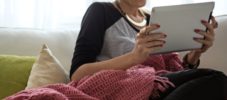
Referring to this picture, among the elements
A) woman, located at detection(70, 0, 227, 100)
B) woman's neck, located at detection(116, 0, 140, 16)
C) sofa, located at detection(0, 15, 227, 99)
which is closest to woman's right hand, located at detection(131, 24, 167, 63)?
woman, located at detection(70, 0, 227, 100)

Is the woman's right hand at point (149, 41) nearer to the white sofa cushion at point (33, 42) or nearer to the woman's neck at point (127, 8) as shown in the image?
the woman's neck at point (127, 8)

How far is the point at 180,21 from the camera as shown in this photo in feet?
3.55

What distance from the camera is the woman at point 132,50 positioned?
3.24ft

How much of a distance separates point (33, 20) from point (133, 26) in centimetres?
61

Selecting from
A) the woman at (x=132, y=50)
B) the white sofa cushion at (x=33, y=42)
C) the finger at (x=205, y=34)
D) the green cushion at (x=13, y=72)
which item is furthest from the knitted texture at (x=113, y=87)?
the white sofa cushion at (x=33, y=42)

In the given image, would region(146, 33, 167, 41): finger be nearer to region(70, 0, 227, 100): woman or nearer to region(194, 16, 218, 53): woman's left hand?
region(70, 0, 227, 100): woman

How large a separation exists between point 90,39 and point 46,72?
0.22 m

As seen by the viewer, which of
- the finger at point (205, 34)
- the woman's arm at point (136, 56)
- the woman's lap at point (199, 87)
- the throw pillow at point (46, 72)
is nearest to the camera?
the woman's lap at point (199, 87)

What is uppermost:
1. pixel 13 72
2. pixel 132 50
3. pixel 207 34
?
pixel 207 34

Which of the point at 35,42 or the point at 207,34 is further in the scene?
the point at 35,42

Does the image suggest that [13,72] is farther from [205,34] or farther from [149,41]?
[205,34]

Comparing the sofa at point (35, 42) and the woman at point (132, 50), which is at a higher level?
the woman at point (132, 50)

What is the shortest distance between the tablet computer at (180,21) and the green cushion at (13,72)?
0.50 meters

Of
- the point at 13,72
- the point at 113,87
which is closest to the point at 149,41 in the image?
the point at 113,87
